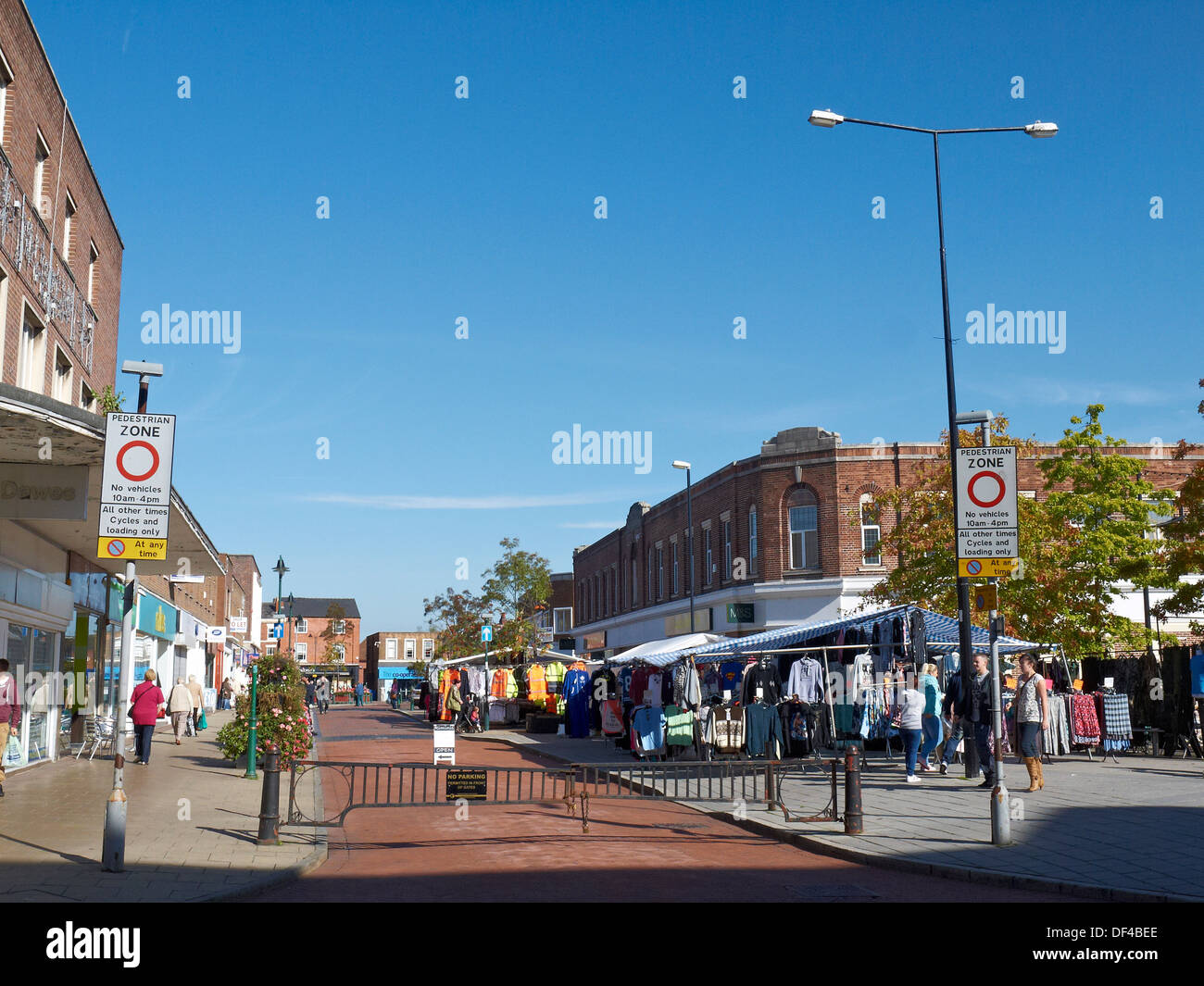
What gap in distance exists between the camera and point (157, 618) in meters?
35.3

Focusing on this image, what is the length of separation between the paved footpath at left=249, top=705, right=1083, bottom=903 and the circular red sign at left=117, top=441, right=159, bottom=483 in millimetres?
3977

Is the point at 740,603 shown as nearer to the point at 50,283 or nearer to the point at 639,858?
the point at 50,283

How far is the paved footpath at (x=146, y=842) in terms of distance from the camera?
957 cm

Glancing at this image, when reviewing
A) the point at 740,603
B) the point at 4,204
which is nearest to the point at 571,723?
the point at 740,603

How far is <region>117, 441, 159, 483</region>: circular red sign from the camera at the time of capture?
10906 mm

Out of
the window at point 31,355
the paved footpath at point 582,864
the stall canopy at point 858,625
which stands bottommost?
the paved footpath at point 582,864

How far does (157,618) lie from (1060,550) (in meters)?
25.6

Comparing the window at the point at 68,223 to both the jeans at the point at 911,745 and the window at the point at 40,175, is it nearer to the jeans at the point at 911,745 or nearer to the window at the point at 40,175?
the window at the point at 40,175

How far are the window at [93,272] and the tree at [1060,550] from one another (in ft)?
63.7

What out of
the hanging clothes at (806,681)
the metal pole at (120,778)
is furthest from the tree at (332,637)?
the metal pole at (120,778)

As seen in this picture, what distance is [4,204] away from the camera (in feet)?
59.6

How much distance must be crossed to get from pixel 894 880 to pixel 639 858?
2.46 metres

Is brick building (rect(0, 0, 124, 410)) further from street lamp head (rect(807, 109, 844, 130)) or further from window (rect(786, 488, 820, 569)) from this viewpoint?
window (rect(786, 488, 820, 569))
